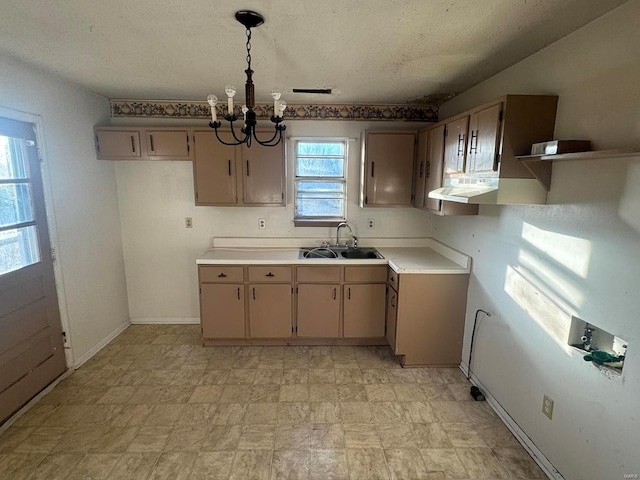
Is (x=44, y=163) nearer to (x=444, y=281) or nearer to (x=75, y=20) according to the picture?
(x=75, y=20)

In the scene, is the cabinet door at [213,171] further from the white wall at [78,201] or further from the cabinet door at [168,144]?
the white wall at [78,201]

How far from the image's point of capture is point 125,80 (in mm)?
2717

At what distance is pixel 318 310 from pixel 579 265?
2167mm

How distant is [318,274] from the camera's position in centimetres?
321

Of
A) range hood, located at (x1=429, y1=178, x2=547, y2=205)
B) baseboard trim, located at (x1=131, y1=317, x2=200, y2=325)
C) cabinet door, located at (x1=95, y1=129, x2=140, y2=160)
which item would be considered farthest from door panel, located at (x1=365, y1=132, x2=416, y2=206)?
baseboard trim, located at (x1=131, y1=317, x2=200, y2=325)

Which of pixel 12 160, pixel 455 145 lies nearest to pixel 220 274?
pixel 12 160

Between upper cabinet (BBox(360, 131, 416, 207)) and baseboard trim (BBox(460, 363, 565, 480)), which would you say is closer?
baseboard trim (BBox(460, 363, 565, 480))

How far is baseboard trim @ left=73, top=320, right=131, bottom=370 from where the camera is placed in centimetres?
295

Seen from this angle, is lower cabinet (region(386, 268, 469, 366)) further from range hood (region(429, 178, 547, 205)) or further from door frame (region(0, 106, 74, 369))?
door frame (region(0, 106, 74, 369))

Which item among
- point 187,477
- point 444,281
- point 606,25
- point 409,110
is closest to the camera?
point 606,25

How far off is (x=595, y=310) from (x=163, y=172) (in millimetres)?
3773

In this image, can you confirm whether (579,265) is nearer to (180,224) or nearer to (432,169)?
(432,169)

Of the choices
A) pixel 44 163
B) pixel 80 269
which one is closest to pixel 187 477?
pixel 80 269

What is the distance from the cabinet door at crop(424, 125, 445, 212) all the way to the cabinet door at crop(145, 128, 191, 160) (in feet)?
7.71
